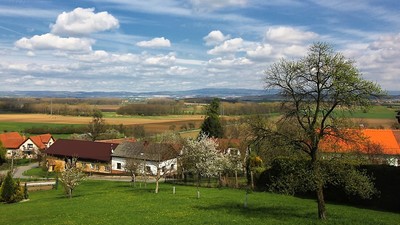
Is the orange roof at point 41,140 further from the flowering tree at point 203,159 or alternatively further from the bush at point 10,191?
the flowering tree at point 203,159

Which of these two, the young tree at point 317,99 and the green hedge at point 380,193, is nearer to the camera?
the young tree at point 317,99

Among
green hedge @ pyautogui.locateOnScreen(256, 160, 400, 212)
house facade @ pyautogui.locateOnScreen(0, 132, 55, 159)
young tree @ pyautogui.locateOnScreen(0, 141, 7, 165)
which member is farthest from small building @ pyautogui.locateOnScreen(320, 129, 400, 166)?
house facade @ pyautogui.locateOnScreen(0, 132, 55, 159)

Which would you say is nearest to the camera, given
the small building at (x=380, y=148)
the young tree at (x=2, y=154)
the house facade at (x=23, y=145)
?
the small building at (x=380, y=148)

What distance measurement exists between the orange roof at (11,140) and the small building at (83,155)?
19624 millimetres

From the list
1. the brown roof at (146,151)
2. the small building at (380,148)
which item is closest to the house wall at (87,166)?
the brown roof at (146,151)

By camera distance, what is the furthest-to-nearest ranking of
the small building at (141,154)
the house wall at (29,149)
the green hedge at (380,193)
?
1. the house wall at (29,149)
2. the small building at (141,154)
3. the green hedge at (380,193)

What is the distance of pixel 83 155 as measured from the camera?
259ft

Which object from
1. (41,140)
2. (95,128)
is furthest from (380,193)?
(41,140)

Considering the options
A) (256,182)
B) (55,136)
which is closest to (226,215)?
(256,182)

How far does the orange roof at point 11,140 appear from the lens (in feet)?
322

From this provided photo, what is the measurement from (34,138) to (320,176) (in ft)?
321

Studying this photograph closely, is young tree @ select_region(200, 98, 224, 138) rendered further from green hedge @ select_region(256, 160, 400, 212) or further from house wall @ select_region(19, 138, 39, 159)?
green hedge @ select_region(256, 160, 400, 212)

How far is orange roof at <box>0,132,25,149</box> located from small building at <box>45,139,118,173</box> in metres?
19.6

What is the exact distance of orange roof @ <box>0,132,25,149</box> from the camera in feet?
322
